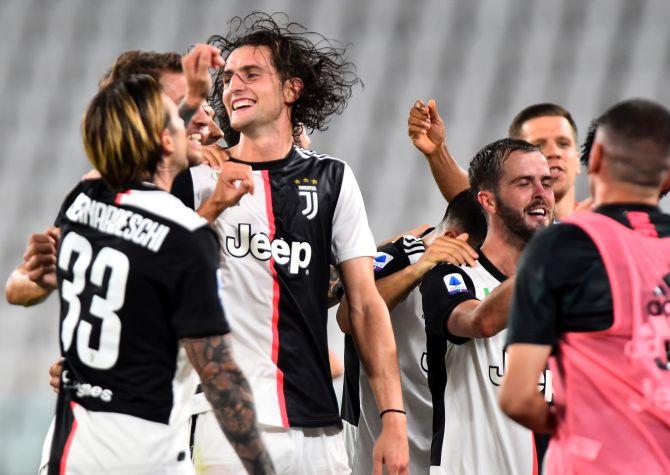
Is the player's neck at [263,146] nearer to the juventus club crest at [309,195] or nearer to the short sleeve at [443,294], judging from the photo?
the juventus club crest at [309,195]

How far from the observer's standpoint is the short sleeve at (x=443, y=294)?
4.07 metres

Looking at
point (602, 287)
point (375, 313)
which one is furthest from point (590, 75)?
point (602, 287)

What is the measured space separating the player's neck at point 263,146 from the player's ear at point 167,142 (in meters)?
1.10

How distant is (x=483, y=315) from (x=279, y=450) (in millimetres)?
858

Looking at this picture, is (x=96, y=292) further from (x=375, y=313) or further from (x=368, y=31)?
(x=368, y=31)

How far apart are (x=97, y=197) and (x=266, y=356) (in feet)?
3.49

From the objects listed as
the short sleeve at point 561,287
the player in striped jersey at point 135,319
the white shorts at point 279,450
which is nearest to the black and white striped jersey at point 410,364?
the white shorts at point 279,450

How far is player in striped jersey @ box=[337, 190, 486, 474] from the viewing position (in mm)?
4406

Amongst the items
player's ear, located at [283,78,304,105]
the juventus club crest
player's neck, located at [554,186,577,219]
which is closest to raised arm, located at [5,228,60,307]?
the juventus club crest

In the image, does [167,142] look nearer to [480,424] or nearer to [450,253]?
[450,253]

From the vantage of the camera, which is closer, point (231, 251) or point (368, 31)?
point (231, 251)

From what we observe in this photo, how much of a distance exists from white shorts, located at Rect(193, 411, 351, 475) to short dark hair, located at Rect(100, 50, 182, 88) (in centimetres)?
120

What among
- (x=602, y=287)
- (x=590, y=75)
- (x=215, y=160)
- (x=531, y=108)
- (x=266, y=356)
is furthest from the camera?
(x=590, y=75)

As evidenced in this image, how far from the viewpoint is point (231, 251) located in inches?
147
